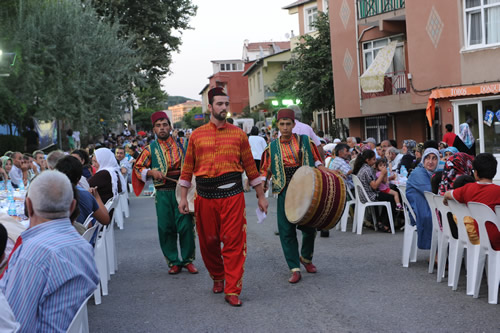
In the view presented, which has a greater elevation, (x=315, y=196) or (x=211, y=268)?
(x=315, y=196)

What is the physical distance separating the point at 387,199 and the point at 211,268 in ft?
16.9

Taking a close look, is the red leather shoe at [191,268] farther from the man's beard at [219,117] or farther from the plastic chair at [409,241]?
the plastic chair at [409,241]

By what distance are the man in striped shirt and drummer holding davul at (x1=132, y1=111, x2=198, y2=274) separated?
14.6ft

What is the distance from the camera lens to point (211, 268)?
719 centimetres

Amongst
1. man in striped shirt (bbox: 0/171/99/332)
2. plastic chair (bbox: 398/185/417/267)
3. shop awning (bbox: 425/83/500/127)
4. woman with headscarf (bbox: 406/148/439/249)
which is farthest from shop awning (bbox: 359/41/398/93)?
man in striped shirt (bbox: 0/171/99/332)

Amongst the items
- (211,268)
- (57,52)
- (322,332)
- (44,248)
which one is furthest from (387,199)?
(57,52)

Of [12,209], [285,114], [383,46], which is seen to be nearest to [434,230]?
[285,114]

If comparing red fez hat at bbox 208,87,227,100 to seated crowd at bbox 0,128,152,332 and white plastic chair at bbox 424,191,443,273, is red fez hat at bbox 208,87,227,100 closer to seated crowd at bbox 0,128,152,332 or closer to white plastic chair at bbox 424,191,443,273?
white plastic chair at bbox 424,191,443,273

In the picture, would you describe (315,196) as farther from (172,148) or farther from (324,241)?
(324,241)

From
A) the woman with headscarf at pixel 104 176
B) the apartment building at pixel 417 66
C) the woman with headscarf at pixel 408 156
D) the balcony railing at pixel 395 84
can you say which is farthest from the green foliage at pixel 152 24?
the woman with headscarf at pixel 104 176

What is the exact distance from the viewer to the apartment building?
20656mm

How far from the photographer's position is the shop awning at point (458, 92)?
19984 mm

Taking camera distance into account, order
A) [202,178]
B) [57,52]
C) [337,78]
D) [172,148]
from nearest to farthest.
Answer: [202,178] < [172,148] < [57,52] < [337,78]

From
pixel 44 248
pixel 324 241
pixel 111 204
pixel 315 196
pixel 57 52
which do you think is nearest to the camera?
pixel 44 248
